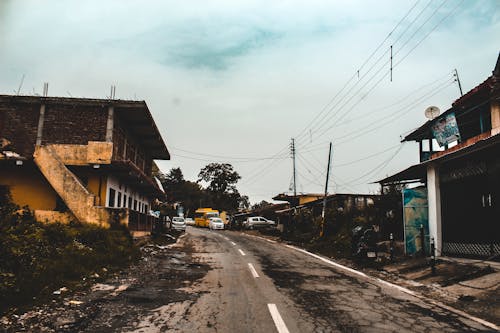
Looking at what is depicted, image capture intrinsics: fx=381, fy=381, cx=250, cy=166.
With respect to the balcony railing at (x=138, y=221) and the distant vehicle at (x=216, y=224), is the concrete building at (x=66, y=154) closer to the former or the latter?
the balcony railing at (x=138, y=221)

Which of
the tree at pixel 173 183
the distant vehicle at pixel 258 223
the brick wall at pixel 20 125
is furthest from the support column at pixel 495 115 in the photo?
the tree at pixel 173 183

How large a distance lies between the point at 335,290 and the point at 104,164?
44.2 feet

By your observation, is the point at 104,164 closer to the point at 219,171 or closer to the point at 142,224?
the point at 142,224

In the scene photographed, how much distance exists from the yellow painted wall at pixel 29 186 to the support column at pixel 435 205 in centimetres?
1721

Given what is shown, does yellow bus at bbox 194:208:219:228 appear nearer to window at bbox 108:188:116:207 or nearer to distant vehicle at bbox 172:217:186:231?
distant vehicle at bbox 172:217:186:231

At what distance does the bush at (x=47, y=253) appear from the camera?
779 centimetres

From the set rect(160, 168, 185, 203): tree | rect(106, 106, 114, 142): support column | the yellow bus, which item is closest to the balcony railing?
rect(106, 106, 114, 142): support column

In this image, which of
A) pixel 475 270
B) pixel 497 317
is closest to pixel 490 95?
pixel 475 270

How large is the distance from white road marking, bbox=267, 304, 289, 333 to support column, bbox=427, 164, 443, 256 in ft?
32.7

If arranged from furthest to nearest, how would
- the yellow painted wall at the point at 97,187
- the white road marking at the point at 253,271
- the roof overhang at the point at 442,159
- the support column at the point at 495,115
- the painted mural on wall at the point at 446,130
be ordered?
the yellow painted wall at the point at 97,187
the painted mural on wall at the point at 446,130
the support column at the point at 495,115
the white road marking at the point at 253,271
the roof overhang at the point at 442,159

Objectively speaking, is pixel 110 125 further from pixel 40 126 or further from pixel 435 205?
pixel 435 205

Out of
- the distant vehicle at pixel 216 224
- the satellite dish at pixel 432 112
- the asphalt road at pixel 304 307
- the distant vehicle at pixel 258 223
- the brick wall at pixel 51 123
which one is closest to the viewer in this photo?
the asphalt road at pixel 304 307

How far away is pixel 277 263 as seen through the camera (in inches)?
589

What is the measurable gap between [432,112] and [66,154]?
1739 cm
